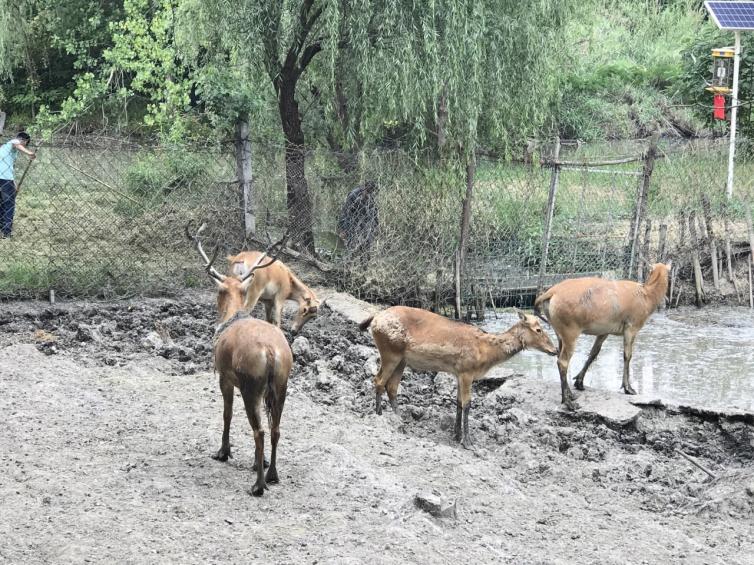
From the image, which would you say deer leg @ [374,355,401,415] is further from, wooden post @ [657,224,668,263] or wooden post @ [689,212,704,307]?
wooden post @ [689,212,704,307]

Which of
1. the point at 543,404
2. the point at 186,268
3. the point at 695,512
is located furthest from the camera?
the point at 186,268

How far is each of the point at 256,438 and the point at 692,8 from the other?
29.2m

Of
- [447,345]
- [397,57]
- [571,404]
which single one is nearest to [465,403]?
[447,345]

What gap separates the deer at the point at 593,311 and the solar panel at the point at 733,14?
10.1 m

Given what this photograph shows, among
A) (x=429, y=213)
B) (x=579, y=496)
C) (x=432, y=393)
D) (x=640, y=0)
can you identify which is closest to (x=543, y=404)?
(x=432, y=393)

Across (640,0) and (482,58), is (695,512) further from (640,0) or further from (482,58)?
(640,0)

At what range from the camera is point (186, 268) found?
12.1m

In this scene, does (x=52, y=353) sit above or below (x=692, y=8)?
below

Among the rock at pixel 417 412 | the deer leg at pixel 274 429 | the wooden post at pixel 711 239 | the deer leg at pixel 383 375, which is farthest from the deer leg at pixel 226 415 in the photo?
the wooden post at pixel 711 239

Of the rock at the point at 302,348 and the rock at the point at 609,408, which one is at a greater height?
the rock at the point at 302,348

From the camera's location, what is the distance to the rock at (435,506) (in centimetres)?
569

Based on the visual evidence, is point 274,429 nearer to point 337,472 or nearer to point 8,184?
point 337,472

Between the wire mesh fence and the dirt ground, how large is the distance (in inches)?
92.0

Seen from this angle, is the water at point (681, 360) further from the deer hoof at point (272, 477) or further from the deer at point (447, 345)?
the deer hoof at point (272, 477)
